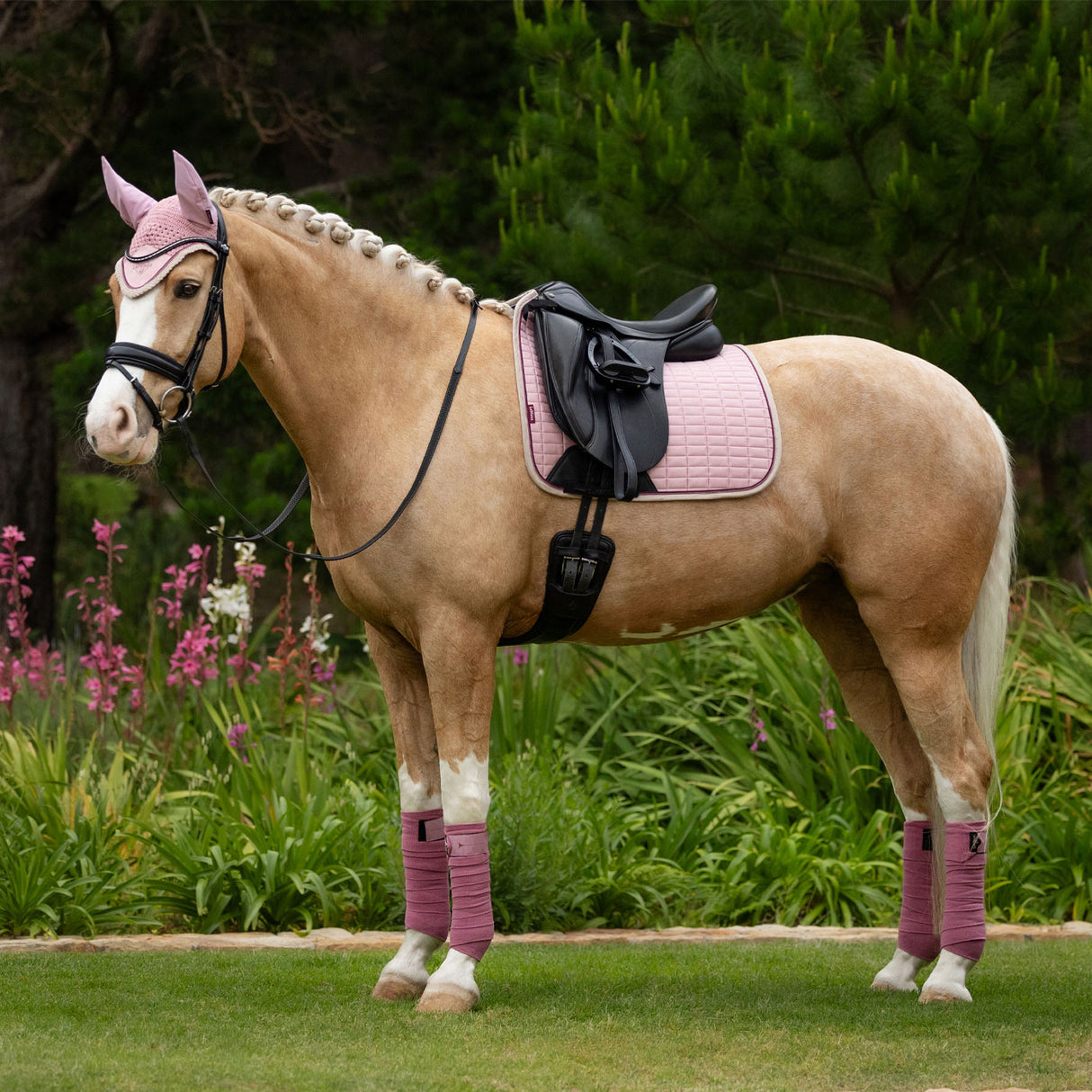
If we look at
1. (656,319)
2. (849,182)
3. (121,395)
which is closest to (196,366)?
(121,395)

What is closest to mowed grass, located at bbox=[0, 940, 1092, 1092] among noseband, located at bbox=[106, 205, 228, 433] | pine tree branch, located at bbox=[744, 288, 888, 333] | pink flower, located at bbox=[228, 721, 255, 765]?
pink flower, located at bbox=[228, 721, 255, 765]

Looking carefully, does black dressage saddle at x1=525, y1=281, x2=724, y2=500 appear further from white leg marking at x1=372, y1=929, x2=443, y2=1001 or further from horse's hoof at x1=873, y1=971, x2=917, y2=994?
horse's hoof at x1=873, y1=971, x2=917, y2=994

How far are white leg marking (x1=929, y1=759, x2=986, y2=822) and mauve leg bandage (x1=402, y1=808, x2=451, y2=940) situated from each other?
5.23ft

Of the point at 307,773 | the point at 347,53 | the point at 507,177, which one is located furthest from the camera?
the point at 347,53

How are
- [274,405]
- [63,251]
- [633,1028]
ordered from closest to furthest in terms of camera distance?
1. [633,1028]
2. [274,405]
3. [63,251]

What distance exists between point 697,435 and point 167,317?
1616 millimetres

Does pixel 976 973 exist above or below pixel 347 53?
below

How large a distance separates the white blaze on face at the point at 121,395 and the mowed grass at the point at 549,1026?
161 centimetres

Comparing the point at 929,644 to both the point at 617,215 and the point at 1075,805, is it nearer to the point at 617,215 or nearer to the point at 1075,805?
the point at 1075,805

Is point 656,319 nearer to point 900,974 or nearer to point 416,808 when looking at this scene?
point 416,808

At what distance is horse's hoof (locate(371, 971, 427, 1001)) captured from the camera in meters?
4.29

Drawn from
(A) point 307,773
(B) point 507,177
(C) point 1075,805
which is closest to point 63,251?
(B) point 507,177

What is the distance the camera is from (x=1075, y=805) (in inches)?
250

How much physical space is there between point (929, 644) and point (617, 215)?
4.35 metres
